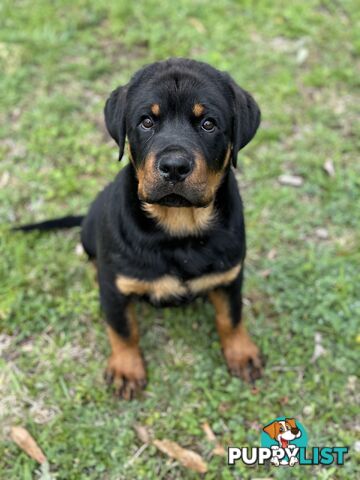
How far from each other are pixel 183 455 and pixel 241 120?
5.88ft

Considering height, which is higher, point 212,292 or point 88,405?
point 212,292

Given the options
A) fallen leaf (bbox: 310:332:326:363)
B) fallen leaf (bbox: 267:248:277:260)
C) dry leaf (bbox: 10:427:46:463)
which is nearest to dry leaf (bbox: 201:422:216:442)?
fallen leaf (bbox: 310:332:326:363)

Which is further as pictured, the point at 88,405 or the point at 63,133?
the point at 63,133

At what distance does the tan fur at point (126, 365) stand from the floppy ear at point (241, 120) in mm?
1197

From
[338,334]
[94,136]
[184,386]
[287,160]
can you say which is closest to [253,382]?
[184,386]

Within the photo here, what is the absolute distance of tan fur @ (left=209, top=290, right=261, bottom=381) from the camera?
10.5ft

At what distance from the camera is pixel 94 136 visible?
179 inches

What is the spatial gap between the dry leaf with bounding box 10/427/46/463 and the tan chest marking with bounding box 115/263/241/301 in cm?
98

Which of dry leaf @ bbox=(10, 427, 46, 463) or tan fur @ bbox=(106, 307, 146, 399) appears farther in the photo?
tan fur @ bbox=(106, 307, 146, 399)

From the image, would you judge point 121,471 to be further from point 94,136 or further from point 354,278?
point 94,136

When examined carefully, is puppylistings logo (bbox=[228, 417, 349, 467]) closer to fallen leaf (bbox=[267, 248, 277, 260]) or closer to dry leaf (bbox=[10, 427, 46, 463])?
dry leaf (bbox=[10, 427, 46, 463])

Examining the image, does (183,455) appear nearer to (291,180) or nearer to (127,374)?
(127,374)

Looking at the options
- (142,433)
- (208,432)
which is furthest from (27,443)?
(208,432)

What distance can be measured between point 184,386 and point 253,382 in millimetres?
413
